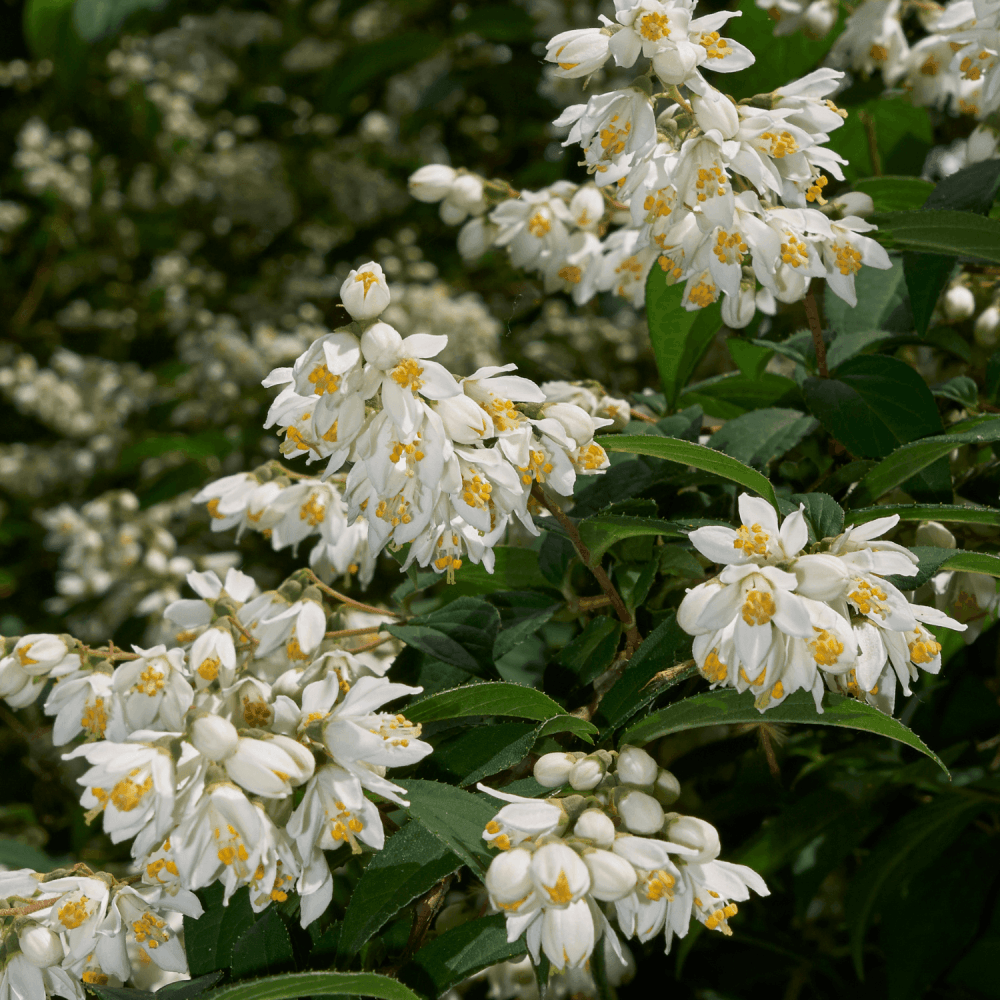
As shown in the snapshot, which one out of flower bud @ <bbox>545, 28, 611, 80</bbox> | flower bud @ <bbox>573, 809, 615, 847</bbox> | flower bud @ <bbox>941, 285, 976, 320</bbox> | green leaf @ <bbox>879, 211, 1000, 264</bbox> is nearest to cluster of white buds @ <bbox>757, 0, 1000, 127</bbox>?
flower bud @ <bbox>941, 285, 976, 320</bbox>

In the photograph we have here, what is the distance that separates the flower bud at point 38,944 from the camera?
1019 millimetres

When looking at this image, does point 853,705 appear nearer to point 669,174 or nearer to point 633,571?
point 633,571

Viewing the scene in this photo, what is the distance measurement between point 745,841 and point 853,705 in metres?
0.89

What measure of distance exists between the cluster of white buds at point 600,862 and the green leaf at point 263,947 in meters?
0.28

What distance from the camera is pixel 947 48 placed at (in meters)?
1.88

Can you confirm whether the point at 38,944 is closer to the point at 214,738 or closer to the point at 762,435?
the point at 214,738

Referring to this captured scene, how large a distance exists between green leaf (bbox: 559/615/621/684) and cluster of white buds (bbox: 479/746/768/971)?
21cm

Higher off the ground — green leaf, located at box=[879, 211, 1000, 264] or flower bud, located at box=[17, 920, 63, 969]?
green leaf, located at box=[879, 211, 1000, 264]

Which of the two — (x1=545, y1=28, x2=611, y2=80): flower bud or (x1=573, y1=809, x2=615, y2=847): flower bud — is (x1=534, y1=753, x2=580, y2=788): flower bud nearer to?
(x1=573, y1=809, x2=615, y2=847): flower bud

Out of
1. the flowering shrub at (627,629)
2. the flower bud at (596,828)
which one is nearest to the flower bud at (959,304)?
the flowering shrub at (627,629)

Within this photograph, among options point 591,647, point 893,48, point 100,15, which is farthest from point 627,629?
point 100,15

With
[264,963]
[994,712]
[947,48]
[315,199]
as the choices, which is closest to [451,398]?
[264,963]

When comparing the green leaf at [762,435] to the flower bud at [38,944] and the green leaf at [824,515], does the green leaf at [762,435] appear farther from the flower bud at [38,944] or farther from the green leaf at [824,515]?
the flower bud at [38,944]

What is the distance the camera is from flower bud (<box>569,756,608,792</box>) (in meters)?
0.98
